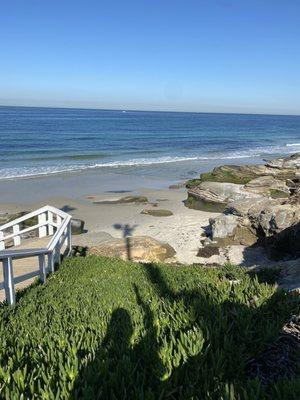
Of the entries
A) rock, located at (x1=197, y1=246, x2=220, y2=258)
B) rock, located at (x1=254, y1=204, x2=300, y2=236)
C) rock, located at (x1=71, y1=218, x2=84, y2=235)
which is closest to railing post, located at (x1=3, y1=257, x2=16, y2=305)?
rock, located at (x1=197, y1=246, x2=220, y2=258)

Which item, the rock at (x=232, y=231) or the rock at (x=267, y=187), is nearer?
the rock at (x=232, y=231)

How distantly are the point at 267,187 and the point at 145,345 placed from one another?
22044 mm

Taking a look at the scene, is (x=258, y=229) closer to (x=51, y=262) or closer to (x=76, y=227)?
(x=76, y=227)

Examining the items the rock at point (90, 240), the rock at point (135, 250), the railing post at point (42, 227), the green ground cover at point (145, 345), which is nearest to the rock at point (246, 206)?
the rock at point (135, 250)

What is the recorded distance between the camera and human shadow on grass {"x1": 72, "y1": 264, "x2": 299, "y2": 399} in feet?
9.51

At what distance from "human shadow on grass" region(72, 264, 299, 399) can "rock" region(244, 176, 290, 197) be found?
1963cm

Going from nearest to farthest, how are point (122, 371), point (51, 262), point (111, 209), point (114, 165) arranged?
point (122, 371) → point (51, 262) → point (111, 209) → point (114, 165)

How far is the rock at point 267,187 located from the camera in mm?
23573

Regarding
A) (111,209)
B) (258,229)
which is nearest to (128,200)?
(111,209)

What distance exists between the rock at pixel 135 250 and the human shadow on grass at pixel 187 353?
338 inches

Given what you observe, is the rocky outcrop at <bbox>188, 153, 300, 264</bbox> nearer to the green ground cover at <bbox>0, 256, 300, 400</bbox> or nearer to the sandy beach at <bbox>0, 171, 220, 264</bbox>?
the sandy beach at <bbox>0, 171, 220, 264</bbox>

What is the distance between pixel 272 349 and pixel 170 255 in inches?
411

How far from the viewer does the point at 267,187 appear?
80.0ft

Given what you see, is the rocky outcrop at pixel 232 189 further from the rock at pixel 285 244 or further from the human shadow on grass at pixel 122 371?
the human shadow on grass at pixel 122 371
